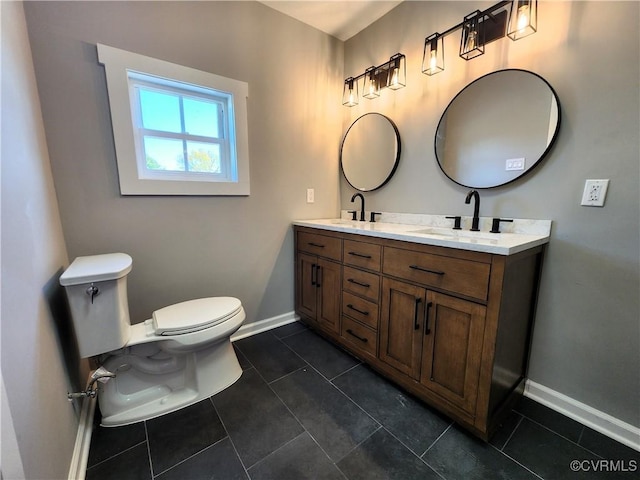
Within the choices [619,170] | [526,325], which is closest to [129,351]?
[526,325]

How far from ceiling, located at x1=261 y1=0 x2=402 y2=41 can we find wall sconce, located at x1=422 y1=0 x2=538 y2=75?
1.92 feet

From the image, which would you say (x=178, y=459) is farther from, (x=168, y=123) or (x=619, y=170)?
(x=619, y=170)

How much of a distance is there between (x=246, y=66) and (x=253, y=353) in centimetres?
203

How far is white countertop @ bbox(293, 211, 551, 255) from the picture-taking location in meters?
1.12

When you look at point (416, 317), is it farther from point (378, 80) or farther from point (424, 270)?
point (378, 80)

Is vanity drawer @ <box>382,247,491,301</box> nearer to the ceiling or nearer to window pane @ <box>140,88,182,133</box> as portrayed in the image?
window pane @ <box>140,88,182,133</box>

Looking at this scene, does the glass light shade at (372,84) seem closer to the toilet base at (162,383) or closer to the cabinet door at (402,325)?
the cabinet door at (402,325)

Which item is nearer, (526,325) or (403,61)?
(526,325)

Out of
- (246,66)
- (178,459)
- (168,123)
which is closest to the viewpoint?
(178,459)

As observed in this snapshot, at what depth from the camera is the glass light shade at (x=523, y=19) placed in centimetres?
126

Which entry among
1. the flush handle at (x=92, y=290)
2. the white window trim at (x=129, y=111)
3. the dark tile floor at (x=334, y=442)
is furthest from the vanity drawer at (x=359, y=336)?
the flush handle at (x=92, y=290)

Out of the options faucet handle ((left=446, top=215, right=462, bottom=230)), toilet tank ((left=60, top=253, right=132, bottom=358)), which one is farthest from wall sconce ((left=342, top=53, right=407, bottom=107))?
toilet tank ((left=60, top=253, right=132, bottom=358))

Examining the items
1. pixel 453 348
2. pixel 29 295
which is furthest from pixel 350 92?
pixel 29 295

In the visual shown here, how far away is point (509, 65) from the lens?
1440 millimetres
